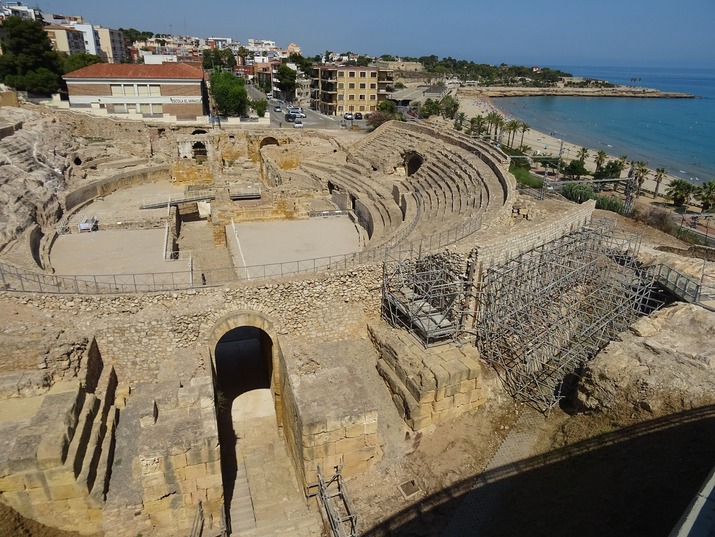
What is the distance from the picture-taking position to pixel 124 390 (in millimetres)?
11773

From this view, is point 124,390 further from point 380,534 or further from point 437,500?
point 437,500

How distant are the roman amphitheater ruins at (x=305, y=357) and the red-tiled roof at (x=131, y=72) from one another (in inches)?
871

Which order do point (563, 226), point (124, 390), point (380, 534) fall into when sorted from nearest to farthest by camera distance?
1. point (380, 534)
2. point (124, 390)
3. point (563, 226)

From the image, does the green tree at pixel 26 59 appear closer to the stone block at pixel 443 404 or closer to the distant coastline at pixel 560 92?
the stone block at pixel 443 404

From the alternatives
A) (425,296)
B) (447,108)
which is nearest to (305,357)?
(425,296)

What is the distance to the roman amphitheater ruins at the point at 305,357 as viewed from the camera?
30.6ft

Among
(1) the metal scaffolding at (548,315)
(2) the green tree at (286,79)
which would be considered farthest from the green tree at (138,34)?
(1) the metal scaffolding at (548,315)

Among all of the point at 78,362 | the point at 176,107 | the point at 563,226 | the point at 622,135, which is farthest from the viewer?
the point at 622,135

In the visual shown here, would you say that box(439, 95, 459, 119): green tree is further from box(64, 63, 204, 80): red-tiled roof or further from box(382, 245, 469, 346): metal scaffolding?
box(382, 245, 469, 346): metal scaffolding

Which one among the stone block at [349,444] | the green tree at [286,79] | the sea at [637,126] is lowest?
the sea at [637,126]

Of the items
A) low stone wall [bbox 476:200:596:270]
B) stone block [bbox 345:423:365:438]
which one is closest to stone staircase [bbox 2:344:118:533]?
stone block [bbox 345:423:365:438]

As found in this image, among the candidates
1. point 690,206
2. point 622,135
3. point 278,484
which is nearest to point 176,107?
point 278,484

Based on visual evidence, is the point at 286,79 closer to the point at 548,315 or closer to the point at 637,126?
the point at 637,126

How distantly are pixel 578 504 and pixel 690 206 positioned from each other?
3558cm
